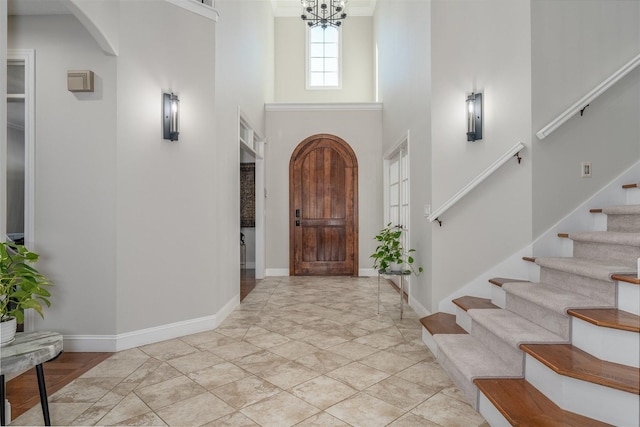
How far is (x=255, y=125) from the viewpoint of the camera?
18.0 ft

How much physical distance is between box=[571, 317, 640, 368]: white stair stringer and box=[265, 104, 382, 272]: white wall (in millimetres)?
4570

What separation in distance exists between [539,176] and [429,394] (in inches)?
73.7

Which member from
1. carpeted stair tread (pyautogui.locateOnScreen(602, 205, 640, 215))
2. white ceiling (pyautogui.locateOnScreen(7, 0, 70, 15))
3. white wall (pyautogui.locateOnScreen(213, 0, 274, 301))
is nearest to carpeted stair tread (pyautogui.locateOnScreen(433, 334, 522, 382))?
carpeted stair tread (pyautogui.locateOnScreen(602, 205, 640, 215))

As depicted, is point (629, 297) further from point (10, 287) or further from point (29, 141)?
point (29, 141)

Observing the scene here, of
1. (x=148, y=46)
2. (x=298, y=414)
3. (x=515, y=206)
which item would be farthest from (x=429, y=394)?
(x=148, y=46)

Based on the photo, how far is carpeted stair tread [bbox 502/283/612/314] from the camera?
1902mm

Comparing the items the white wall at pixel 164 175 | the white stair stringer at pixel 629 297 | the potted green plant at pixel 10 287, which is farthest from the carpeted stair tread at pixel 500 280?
the potted green plant at pixel 10 287

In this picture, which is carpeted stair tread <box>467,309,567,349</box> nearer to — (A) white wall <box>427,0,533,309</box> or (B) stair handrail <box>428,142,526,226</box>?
(A) white wall <box>427,0,533,309</box>

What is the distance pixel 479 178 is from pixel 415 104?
1417 mm

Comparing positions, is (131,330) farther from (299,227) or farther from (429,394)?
(299,227)

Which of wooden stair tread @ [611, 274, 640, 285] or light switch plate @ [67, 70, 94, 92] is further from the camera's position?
light switch plate @ [67, 70, 94, 92]

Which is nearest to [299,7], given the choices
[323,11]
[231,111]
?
[323,11]

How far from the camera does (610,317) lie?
67.1 inches

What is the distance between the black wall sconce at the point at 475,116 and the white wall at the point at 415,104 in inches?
14.9
